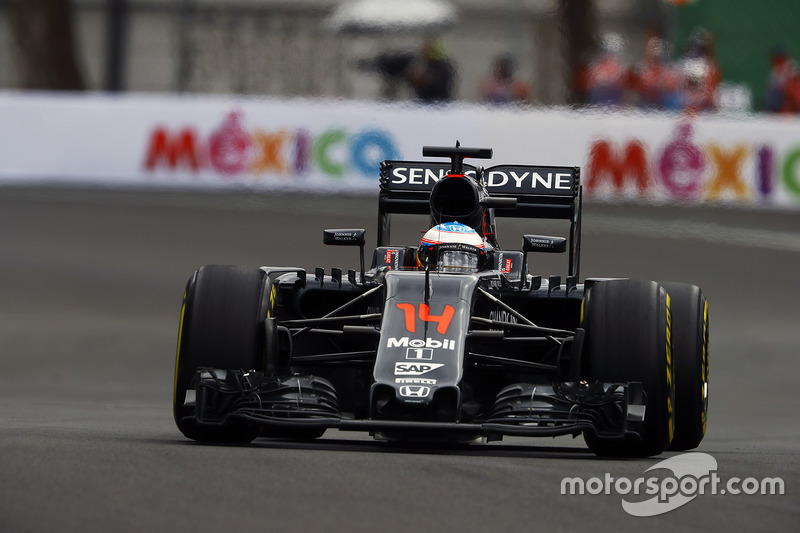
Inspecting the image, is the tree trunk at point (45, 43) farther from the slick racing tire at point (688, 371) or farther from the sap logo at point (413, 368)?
the sap logo at point (413, 368)

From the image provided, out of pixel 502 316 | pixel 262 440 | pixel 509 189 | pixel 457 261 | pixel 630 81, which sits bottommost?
pixel 262 440

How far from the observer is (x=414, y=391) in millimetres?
7504

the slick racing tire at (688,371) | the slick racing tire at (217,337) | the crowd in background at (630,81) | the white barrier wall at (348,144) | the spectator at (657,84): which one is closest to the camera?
the slick racing tire at (217,337)

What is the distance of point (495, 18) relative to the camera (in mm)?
27719

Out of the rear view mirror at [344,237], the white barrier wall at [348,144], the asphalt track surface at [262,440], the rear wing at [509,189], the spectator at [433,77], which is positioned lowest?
the asphalt track surface at [262,440]

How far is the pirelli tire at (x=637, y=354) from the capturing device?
7859 millimetres

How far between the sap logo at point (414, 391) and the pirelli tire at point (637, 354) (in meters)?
0.82

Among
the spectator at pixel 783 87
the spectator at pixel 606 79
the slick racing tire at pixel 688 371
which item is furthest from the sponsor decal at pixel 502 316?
the spectator at pixel 783 87

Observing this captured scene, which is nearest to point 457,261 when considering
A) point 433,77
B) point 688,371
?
Result: point 688,371

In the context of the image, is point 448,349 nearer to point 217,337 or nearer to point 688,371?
point 217,337

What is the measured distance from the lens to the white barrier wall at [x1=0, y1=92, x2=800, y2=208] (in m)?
21.0

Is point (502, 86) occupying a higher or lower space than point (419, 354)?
higher

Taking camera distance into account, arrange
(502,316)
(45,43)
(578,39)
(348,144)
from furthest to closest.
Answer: (45,43) < (578,39) < (348,144) < (502,316)

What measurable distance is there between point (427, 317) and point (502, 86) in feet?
55.8
